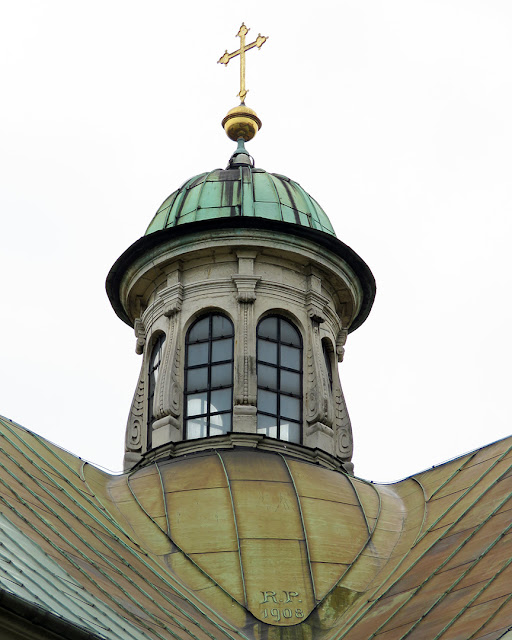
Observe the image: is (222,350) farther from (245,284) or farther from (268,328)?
(245,284)

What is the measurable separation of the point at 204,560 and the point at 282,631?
191cm

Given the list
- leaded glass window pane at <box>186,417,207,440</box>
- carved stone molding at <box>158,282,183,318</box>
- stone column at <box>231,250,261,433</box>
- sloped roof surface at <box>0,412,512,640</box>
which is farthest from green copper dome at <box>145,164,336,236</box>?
sloped roof surface at <box>0,412,512,640</box>

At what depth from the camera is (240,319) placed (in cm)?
2766

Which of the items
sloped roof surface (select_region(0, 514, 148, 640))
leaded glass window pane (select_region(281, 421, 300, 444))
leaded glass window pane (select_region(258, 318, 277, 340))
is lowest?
sloped roof surface (select_region(0, 514, 148, 640))

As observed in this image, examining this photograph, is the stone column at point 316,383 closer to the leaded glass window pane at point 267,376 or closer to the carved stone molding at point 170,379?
the leaded glass window pane at point 267,376

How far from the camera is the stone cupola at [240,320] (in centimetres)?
2705

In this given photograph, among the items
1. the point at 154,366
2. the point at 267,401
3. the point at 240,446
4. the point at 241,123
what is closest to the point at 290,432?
the point at 267,401

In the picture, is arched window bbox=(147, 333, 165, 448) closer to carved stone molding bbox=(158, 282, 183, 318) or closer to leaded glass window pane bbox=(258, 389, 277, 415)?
carved stone molding bbox=(158, 282, 183, 318)

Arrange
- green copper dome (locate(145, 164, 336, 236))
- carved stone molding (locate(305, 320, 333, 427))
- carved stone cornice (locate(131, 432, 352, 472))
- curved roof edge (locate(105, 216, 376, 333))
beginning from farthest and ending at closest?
green copper dome (locate(145, 164, 336, 236)) < curved roof edge (locate(105, 216, 376, 333)) < carved stone molding (locate(305, 320, 333, 427)) < carved stone cornice (locate(131, 432, 352, 472))

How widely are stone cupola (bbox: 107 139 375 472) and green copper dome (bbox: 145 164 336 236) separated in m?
0.03

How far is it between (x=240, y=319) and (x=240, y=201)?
2.81m

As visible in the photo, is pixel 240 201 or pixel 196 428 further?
pixel 240 201

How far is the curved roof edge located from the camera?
92.2 feet

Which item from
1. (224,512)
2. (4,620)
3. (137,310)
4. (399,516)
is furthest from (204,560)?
(137,310)
